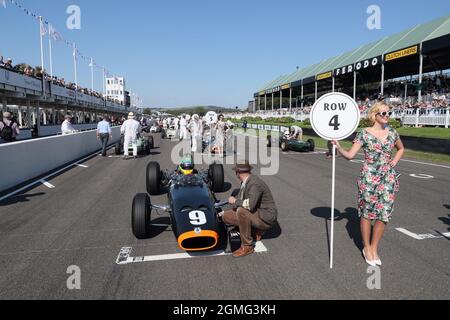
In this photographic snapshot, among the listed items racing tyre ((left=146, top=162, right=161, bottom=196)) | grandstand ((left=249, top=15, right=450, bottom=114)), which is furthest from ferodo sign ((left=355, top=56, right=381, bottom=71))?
racing tyre ((left=146, top=162, right=161, bottom=196))

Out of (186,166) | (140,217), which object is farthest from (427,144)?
(140,217)

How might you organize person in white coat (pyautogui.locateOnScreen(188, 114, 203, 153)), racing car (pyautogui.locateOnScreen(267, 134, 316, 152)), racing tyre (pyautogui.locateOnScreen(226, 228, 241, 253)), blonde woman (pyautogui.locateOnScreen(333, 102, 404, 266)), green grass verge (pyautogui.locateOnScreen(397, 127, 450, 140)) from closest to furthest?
1. blonde woman (pyautogui.locateOnScreen(333, 102, 404, 266))
2. racing tyre (pyautogui.locateOnScreen(226, 228, 241, 253))
3. person in white coat (pyautogui.locateOnScreen(188, 114, 203, 153))
4. racing car (pyautogui.locateOnScreen(267, 134, 316, 152))
5. green grass verge (pyautogui.locateOnScreen(397, 127, 450, 140))

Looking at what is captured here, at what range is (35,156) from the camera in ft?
37.4

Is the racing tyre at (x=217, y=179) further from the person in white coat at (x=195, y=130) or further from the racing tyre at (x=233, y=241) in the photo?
the person in white coat at (x=195, y=130)

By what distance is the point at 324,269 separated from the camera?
424cm

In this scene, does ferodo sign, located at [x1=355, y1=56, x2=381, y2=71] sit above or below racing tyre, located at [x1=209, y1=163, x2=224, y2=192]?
above

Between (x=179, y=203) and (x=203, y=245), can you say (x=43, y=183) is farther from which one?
(x=203, y=245)

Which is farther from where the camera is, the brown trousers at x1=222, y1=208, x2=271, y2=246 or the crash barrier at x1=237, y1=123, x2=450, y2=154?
the crash barrier at x1=237, y1=123, x2=450, y2=154

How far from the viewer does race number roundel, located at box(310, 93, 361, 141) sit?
14.5 ft

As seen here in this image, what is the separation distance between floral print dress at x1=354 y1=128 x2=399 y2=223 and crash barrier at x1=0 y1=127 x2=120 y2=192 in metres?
8.49

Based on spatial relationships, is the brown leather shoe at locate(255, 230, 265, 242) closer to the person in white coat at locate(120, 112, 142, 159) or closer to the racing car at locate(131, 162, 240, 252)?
the racing car at locate(131, 162, 240, 252)

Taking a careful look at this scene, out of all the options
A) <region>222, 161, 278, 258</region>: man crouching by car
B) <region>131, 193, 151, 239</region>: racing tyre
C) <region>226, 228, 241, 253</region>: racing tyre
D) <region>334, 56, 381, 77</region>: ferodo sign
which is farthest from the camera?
<region>334, 56, 381, 77</region>: ferodo sign
